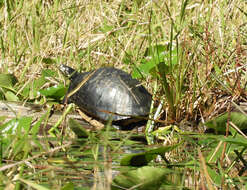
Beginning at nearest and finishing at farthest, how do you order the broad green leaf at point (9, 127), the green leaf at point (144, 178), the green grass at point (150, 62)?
the green leaf at point (144, 178) < the broad green leaf at point (9, 127) < the green grass at point (150, 62)

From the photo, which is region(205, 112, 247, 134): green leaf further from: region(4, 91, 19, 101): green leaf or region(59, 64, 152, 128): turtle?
region(4, 91, 19, 101): green leaf

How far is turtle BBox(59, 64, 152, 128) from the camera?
3461 mm

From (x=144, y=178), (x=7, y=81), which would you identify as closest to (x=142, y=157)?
(x=144, y=178)

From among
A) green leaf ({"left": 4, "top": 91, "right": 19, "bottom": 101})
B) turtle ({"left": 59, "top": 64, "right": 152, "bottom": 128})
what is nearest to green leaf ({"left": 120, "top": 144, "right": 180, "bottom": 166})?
turtle ({"left": 59, "top": 64, "right": 152, "bottom": 128})

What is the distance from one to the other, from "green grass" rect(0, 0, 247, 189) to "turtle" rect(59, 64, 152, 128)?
122 mm

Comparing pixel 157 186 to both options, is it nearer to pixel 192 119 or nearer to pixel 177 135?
pixel 177 135

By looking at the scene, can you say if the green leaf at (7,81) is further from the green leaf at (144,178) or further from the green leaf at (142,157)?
the green leaf at (144,178)

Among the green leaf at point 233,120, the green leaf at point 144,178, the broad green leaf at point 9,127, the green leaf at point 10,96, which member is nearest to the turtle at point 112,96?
the green leaf at point 10,96

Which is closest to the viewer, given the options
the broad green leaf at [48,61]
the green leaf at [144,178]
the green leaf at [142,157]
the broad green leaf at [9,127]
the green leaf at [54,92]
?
the green leaf at [144,178]

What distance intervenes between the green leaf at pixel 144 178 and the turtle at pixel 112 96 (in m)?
2.15

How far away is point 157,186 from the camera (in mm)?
1191

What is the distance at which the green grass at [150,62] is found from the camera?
2.12 metres

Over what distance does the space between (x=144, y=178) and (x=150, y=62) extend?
2.31 metres

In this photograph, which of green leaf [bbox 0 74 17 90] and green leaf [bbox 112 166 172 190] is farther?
green leaf [bbox 0 74 17 90]
